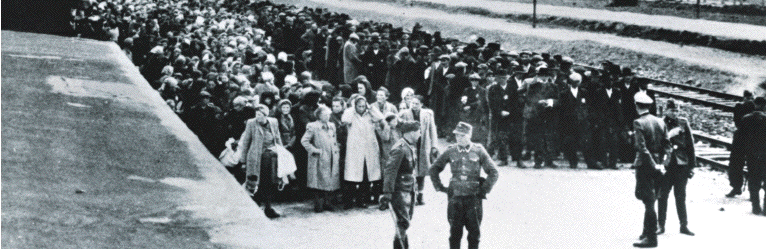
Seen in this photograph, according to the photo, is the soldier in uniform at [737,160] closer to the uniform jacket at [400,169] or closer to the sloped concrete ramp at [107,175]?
the uniform jacket at [400,169]

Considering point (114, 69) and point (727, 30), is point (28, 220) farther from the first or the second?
point (727, 30)

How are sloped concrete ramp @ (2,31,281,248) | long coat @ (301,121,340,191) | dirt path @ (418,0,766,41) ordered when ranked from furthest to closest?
dirt path @ (418,0,766,41) < long coat @ (301,121,340,191) < sloped concrete ramp @ (2,31,281,248)

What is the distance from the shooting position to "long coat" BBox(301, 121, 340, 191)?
1185 cm

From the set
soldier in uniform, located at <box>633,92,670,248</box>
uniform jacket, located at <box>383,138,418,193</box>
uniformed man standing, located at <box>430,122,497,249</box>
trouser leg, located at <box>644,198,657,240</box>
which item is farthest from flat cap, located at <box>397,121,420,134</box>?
trouser leg, located at <box>644,198,657,240</box>

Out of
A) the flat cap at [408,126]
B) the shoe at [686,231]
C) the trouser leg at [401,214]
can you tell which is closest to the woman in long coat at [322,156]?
the flat cap at [408,126]

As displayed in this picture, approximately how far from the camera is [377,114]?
11.8 m

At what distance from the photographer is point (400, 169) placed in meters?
9.58

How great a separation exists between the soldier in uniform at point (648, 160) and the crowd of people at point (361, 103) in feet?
8.72

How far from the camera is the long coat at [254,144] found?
448 inches

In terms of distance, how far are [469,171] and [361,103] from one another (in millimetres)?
3189

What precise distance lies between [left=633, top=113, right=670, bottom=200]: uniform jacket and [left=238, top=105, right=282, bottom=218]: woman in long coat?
13.7 feet

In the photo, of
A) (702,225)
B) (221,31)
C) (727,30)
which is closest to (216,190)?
(702,225)

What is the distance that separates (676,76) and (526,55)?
8228 millimetres

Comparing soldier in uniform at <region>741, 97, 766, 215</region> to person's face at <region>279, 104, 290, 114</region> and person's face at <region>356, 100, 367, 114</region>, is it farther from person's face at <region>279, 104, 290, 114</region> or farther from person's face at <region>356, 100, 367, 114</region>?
person's face at <region>279, 104, 290, 114</region>
